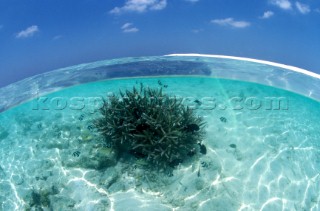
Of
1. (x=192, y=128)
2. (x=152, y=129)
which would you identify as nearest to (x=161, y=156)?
(x=152, y=129)

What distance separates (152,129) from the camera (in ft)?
23.3

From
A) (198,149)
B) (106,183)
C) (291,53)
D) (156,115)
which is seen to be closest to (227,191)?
(198,149)

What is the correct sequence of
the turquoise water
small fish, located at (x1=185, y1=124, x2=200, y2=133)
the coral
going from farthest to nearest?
small fish, located at (x1=185, y1=124, x2=200, y2=133)
the coral
the turquoise water

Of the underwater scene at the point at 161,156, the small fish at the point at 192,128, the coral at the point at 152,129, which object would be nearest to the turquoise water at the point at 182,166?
the underwater scene at the point at 161,156

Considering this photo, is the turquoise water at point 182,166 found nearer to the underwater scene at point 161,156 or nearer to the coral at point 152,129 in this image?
the underwater scene at point 161,156

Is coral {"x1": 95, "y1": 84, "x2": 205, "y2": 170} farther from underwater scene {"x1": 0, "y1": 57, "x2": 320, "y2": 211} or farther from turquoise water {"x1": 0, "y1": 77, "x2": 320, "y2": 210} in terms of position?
turquoise water {"x1": 0, "y1": 77, "x2": 320, "y2": 210}

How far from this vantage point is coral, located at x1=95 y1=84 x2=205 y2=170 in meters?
7.04

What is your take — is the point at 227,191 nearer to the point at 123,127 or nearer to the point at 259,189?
the point at 259,189

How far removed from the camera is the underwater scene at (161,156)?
6.89 m

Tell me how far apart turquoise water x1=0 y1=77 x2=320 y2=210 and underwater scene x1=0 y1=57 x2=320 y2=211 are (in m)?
0.03

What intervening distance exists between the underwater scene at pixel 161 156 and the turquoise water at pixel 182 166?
1.1 inches

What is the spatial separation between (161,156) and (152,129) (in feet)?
2.42

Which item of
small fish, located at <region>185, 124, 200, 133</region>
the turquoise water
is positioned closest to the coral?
small fish, located at <region>185, 124, 200, 133</region>

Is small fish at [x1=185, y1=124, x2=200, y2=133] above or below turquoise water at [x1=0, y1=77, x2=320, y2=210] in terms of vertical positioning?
above
